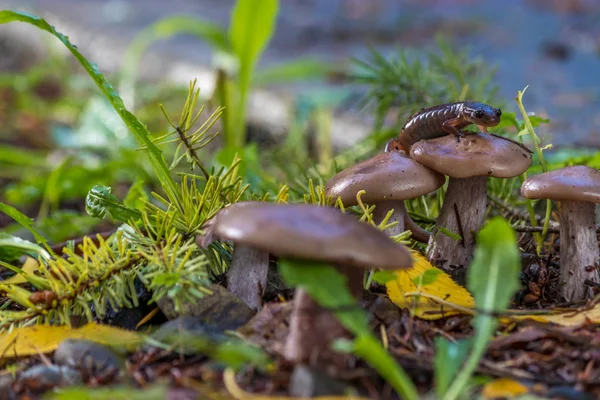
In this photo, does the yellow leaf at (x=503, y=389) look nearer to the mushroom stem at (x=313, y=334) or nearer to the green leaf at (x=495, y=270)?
the green leaf at (x=495, y=270)

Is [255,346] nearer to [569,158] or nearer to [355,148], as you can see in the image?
[569,158]

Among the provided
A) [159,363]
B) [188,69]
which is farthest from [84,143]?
[159,363]

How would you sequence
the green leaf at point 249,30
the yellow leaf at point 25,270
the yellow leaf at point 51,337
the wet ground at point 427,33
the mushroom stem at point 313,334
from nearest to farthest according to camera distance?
the mushroom stem at point 313,334
the yellow leaf at point 51,337
the yellow leaf at point 25,270
the green leaf at point 249,30
the wet ground at point 427,33

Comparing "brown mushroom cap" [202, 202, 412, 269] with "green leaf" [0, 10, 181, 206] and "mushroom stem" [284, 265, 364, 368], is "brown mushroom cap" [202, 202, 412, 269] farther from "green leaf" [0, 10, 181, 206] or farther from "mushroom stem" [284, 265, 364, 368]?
"green leaf" [0, 10, 181, 206]

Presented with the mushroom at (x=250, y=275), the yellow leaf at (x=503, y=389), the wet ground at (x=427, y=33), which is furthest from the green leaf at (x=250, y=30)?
the yellow leaf at (x=503, y=389)

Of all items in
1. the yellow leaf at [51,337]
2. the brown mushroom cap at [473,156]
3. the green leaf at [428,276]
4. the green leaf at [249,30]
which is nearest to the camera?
the yellow leaf at [51,337]

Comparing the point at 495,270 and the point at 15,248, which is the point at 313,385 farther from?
the point at 15,248

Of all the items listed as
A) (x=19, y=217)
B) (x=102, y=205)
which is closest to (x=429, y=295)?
(x=102, y=205)
